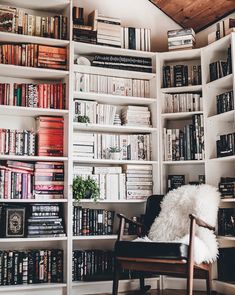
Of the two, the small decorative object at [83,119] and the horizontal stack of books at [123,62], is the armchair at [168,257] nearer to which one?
the small decorative object at [83,119]

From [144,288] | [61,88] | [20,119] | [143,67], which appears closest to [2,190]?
[20,119]

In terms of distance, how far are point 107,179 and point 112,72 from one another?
3.27 ft

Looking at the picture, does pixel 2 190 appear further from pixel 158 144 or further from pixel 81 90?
pixel 158 144

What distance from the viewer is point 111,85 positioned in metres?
4.23

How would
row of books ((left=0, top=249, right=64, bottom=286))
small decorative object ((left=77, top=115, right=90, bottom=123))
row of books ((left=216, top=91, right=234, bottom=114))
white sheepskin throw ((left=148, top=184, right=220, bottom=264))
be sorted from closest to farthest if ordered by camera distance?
white sheepskin throw ((left=148, top=184, right=220, bottom=264))
row of books ((left=0, top=249, right=64, bottom=286))
row of books ((left=216, top=91, right=234, bottom=114))
small decorative object ((left=77, top=115, right=90, bottom=123))

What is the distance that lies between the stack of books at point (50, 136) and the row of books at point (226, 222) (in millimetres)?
1472

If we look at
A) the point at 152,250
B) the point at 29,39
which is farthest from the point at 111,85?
the point at 152,250

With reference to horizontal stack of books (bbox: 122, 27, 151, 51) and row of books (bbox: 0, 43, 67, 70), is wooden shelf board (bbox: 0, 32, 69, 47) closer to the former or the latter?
row of books (bbox: 0, 43, 67, 70)

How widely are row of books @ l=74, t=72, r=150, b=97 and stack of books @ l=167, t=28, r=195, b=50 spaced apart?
43 cm

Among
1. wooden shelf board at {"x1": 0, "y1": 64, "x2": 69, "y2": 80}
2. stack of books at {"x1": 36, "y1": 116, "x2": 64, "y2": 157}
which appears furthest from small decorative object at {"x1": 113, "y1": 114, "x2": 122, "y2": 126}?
wooden shelf board at {"x1": 0, "y1": 64, "x2": 69, "y2": 80}

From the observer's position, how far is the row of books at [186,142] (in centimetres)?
407

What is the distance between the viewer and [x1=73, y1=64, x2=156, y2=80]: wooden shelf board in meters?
4.08

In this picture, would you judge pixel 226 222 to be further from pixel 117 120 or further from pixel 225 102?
pixel 117 120

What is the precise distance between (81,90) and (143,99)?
0.59 m
